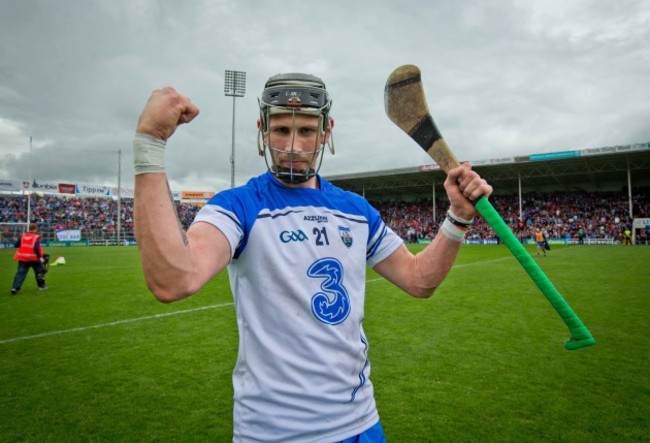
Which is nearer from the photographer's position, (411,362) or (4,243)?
(411,362)

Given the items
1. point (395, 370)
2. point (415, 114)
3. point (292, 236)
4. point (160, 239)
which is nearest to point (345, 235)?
point (292, 236)

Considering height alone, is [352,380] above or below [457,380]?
above

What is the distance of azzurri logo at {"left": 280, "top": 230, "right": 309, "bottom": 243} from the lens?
1.88 meters

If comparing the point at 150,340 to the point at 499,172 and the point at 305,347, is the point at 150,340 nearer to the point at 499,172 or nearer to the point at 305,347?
the point at 305,347

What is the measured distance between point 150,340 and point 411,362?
4405mm

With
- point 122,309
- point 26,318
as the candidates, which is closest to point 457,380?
point 122,309

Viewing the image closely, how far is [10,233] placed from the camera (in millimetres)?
45125

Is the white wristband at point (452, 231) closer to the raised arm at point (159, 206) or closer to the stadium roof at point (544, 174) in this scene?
the raised arm at point (159, 206)

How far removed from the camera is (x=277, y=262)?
182 centimetres

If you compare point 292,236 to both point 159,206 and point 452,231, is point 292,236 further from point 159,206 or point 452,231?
point 452,231

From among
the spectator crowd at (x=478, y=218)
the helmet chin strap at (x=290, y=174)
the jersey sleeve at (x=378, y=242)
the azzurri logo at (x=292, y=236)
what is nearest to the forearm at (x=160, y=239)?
the azzurri logo at (x=292, y=236)

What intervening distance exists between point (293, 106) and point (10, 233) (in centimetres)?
5550

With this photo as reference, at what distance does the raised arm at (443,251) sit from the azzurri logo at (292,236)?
0.69m

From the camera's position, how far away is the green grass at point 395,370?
410 cm
